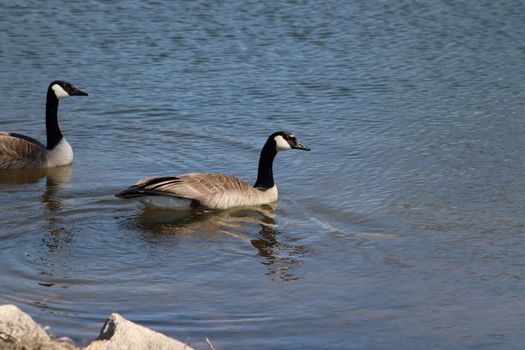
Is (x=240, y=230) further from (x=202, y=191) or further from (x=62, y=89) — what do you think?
(x=62, y=89)

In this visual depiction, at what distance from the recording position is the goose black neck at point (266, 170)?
10.9 m

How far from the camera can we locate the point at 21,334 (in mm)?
5258

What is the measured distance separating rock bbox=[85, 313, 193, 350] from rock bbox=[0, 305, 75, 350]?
198 mm

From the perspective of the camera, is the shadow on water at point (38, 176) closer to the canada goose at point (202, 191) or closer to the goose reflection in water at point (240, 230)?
the goose reflection in water at point (240, 230)

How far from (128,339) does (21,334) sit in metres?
0.57

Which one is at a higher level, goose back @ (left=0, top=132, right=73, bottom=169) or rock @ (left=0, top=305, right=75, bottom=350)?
rock @ (left=0, top=305, right=75, bottom=350)

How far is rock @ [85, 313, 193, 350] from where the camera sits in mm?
5422

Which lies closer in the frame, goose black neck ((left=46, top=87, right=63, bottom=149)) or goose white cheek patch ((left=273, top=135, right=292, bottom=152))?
goose white cheek patch ((left=273, top=135, right=292, bottom=152))

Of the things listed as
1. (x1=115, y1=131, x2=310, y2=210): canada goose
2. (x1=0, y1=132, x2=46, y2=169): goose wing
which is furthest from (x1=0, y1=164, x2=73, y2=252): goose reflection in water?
(x1=115, y1=131, x2=310, y2=210): canada goose

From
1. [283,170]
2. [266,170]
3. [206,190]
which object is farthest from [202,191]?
[283,170]

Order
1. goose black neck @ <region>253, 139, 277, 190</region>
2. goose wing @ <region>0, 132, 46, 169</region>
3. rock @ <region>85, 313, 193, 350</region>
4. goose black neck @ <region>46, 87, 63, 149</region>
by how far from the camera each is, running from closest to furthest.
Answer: rock @ <region>85, 313, 193, 350</region>, goose black neck @ <region>253, 139, 277, 190</region>, goose wing @ <region>0, 132, 46, 169</region>, goose black neck @ <region>46, 87, 63, 149</region>

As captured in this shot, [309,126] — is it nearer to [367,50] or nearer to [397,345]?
[367,50]

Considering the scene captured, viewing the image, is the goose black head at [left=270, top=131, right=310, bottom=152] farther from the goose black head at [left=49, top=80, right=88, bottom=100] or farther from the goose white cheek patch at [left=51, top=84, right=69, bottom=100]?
the goose white cheek patch at [left=51, top=84, right=69, bottom=100]

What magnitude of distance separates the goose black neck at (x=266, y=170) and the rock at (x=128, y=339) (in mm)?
5296
